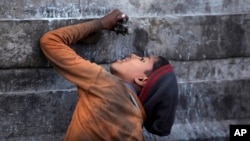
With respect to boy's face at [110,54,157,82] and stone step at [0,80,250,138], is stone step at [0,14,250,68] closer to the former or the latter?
stone step at [0,80,250,138]

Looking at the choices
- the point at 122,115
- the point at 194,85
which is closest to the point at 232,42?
the point at 194,85

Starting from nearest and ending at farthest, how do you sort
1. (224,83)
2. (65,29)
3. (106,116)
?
(106,116), (65,29), (224,83)

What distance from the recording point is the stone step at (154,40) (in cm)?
392

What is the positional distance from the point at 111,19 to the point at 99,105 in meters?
0.78

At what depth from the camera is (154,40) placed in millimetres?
4281

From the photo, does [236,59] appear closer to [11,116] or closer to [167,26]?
[167,26]

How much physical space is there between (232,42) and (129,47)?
2.92ft

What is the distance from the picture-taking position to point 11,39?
3893mm

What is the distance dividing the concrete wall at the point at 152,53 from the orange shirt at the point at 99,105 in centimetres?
46

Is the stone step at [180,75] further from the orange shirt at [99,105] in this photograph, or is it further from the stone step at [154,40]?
the orange shirt at [99,105]

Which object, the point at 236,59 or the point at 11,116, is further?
the point at 236,59

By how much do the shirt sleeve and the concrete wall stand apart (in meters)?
0.18

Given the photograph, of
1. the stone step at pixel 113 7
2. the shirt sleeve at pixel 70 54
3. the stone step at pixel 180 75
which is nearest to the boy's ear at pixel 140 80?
the shirt sleeve at pixel 70 54

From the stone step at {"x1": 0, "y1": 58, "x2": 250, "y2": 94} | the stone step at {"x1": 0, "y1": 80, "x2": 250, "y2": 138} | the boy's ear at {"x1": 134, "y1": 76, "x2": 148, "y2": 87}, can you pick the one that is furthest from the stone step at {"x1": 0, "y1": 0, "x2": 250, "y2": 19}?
the boy's ear at {"x1": 134, "y1": 76, "x2": 148, "y2": 87}
